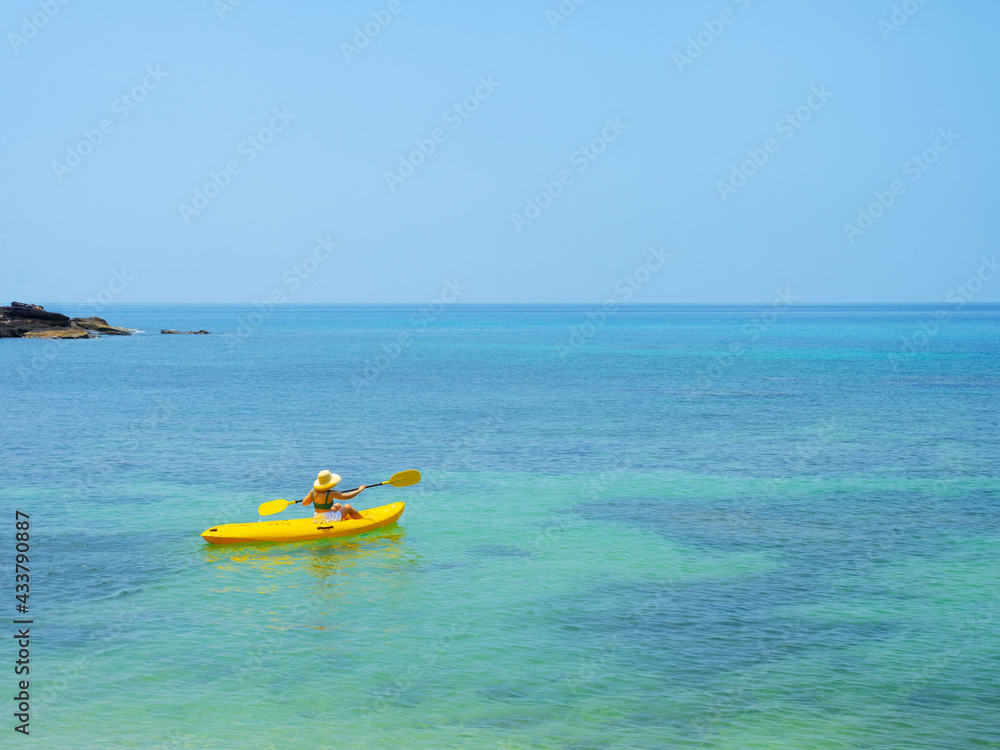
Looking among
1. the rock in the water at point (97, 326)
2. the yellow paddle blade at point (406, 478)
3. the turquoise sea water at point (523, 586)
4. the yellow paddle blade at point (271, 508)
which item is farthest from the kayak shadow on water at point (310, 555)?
the rock in the water at point (97, 326)

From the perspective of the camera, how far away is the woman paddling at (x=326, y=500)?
22.0 m

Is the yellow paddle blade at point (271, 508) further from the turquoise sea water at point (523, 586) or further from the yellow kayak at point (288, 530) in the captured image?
the turquoise sea water at point (523, 586)

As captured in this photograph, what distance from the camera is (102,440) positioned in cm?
3766

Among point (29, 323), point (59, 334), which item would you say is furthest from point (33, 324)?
point (59, 334)

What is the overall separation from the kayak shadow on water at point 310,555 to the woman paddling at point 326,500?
577 millimetres

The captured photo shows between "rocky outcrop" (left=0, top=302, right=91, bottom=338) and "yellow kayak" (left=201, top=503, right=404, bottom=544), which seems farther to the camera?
"rocky outcrop" (left=0, top=302, right=91, bottom=338)

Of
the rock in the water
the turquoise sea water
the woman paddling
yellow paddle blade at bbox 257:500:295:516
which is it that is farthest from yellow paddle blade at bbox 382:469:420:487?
the rock in the water

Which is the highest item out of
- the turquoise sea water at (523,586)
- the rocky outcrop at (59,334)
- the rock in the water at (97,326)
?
the rock in the water at (97,326)

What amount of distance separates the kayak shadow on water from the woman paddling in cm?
58

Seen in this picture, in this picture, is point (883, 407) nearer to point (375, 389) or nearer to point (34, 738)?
point (375, 389)

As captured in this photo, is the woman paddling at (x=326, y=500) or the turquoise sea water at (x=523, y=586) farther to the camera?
the woman paddling at (x=326, y=500)

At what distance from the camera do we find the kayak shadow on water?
794 inches

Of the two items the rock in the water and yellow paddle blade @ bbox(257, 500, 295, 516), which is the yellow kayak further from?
the rock in the water

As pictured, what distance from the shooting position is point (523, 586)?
62.0ft
